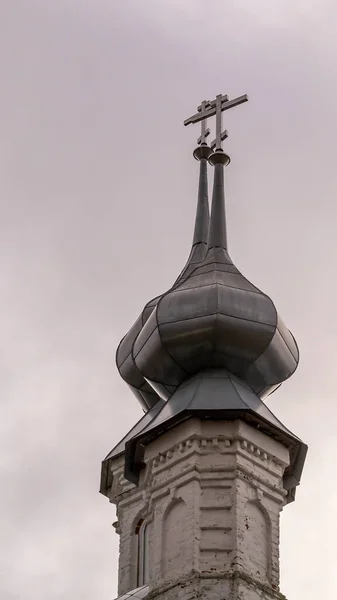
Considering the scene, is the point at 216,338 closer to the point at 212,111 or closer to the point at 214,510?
the point at 214,510

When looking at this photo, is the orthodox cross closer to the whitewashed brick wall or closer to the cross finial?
the cross finial

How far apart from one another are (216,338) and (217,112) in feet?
16.0

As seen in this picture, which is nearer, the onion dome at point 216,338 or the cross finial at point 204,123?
the onion dome at point 216,338

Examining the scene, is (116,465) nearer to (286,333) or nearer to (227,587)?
(286,333)

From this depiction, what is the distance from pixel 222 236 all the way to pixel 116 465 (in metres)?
3.91

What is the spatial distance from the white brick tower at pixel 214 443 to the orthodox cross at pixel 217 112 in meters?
2.10

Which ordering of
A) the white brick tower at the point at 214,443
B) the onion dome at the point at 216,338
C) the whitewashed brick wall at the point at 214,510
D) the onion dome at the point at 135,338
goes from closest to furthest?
the whitewashed brick wall at the point at 214,510 → the white brick tower at the point at 214,443 → the onion dome at the point at 216,338 → the onion dome at the point at 135,338

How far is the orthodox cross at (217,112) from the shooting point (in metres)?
24.0

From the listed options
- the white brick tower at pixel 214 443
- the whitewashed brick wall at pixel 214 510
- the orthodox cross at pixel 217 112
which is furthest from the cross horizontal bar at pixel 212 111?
the whitewashed brick wall at pixel 214 510

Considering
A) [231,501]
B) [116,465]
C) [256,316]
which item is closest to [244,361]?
[256,316]

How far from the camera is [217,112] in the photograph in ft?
79.8

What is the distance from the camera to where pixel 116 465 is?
24578 mm

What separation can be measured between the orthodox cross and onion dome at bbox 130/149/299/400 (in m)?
3.15

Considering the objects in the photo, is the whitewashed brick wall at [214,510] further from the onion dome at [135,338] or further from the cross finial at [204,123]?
the cross finial at [204,123]
